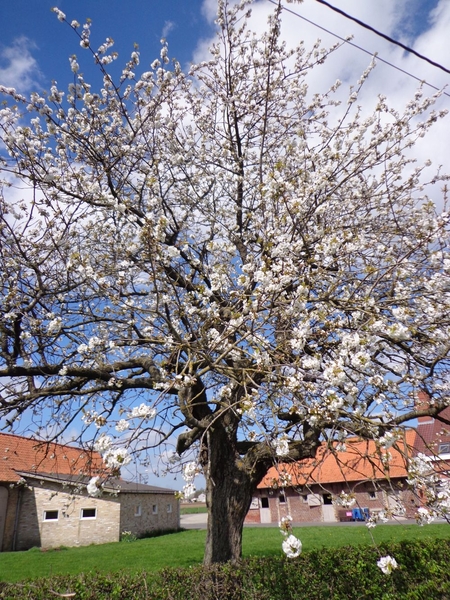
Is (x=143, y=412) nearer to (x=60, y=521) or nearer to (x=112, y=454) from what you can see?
(x=112, y=454)

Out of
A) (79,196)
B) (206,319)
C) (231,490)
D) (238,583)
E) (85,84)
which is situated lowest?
(238,583)

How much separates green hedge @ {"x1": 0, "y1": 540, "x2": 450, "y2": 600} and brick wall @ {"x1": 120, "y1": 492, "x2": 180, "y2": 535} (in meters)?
16.3

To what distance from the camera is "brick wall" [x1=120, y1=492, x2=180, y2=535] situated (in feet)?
63.3

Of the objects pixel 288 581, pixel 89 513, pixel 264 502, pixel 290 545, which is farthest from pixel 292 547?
pixel 264 502

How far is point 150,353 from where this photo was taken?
587 cm

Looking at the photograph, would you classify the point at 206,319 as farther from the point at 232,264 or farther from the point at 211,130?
the point at 211,130

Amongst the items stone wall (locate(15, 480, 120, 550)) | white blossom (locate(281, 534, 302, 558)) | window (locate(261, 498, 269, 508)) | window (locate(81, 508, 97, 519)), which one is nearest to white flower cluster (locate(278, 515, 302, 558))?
white blossom (locate(281, 534, 302, 558))

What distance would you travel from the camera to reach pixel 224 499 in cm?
538

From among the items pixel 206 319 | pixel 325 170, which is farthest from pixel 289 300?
pixel 325 170

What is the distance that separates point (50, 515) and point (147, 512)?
5194mm

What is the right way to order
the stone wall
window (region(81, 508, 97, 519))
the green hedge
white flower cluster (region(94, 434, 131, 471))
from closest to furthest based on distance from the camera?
white flower cluster (region(94, 434, 131, 471))
the green hedge
the stone wall
window (region(81, 508, 97, 519))

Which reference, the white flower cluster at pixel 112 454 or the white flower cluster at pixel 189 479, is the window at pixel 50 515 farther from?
the white flower cluster at pixel 112 454

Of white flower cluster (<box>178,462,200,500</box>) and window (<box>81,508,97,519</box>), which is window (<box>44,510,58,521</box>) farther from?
white flower cluster (<box>178,462,200,500</box>)

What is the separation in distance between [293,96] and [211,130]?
132 cm
